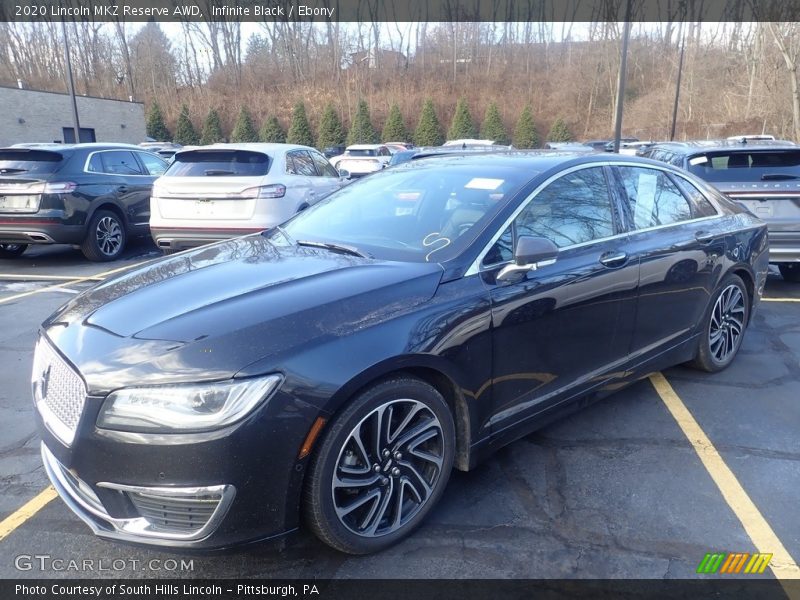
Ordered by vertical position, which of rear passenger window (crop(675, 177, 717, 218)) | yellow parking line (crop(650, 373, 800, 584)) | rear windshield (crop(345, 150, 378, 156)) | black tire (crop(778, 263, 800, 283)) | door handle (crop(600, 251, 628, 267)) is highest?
rear passenger window (crop(675, 177, 717, 218))

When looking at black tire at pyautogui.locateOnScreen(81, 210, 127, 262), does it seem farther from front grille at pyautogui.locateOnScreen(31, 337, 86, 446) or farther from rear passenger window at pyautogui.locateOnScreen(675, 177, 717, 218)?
rear passenger window at pyautogui.locateOnScreen(675, 177, 717, 218)

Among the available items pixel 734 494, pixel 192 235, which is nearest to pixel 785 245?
pixel 734 494

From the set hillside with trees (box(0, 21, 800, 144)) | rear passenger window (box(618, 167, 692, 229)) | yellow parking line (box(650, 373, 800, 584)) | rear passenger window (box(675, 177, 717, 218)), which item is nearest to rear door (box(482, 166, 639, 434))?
rear passenger window (box(618, 167, 692, 229))

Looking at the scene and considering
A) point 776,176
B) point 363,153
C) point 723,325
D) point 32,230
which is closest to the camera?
point 723,325

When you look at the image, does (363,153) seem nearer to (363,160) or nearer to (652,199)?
(363,160)

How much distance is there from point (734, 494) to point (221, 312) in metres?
2.55

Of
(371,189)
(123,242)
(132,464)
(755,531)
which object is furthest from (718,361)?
(123,242)

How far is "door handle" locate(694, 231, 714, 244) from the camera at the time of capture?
4027 millimetres

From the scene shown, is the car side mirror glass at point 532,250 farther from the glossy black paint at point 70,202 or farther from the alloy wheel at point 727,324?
the glossy black paint at point 70,202

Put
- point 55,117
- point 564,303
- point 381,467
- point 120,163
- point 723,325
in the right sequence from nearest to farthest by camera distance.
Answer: point 381,467
point 564,303
point 723,325
point 120,163
point 55,117

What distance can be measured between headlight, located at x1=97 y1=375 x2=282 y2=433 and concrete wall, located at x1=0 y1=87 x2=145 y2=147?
30558mm

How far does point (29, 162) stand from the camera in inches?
324

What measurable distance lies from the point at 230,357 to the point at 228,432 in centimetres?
26

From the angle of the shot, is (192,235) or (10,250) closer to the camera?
(192,235)
